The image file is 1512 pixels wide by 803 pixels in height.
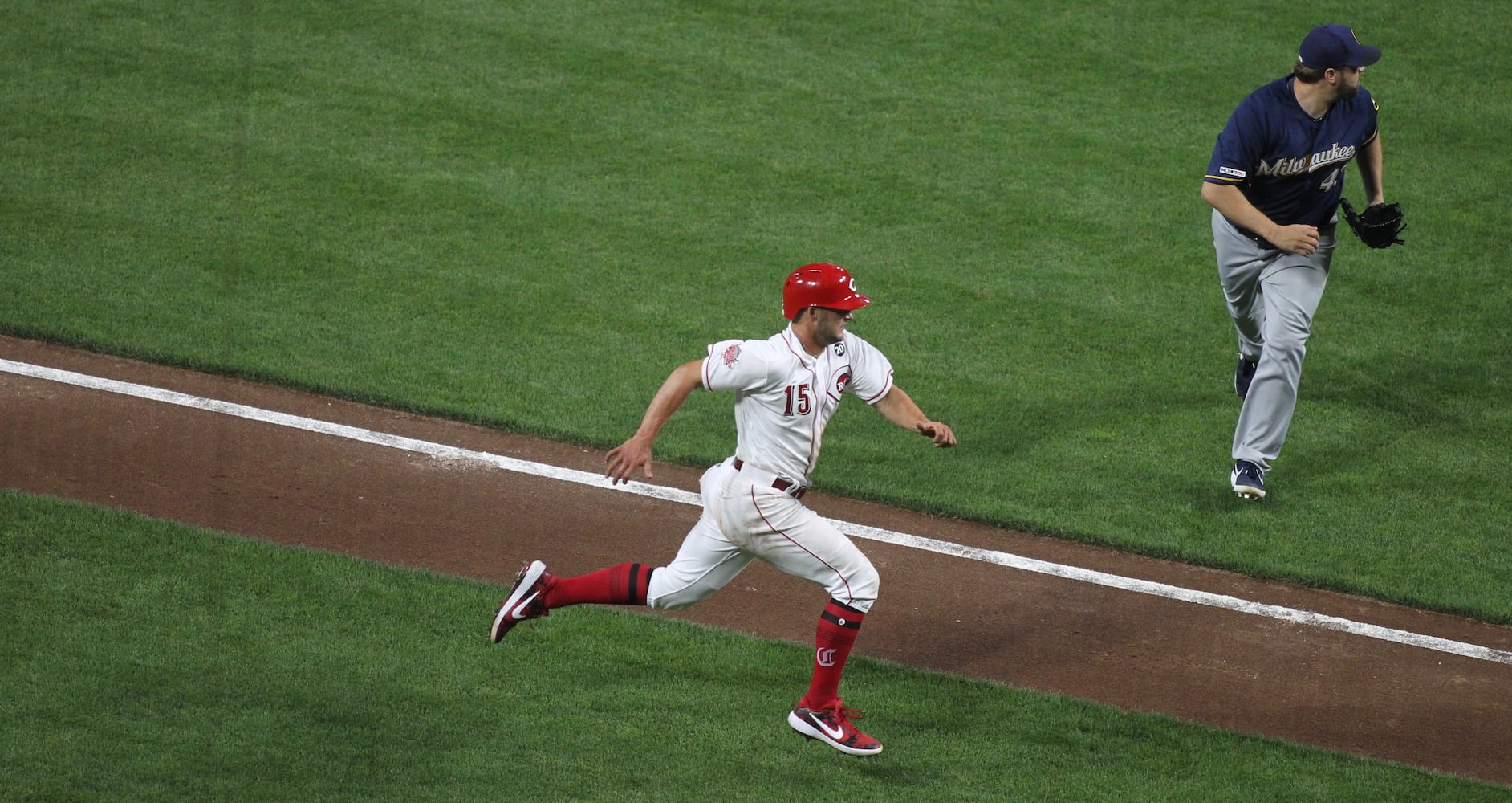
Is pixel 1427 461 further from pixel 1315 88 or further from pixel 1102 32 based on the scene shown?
pixel 1102 32

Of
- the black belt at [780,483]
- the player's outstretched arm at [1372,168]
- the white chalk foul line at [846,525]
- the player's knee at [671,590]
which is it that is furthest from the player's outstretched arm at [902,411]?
the player's outstretched arm at [1372,168]

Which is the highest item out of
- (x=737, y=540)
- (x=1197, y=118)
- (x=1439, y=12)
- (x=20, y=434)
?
(x=1439, y=12)

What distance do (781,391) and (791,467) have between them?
300mm

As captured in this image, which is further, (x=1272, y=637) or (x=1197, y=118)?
(x=1197, y=118)

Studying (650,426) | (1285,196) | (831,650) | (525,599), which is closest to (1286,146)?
(1285,196)

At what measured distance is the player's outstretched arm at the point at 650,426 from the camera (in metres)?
5.29

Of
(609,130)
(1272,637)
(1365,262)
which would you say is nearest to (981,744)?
(1272,637)

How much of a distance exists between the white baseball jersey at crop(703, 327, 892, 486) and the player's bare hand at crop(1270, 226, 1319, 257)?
2.61 metres

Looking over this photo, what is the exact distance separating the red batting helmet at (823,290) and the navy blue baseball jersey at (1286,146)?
2.82m

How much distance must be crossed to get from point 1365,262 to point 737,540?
6.16 metres

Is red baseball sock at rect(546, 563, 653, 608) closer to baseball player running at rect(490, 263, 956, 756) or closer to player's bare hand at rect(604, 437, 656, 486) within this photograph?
baseball player running at rect(490, 263, 956, 756)

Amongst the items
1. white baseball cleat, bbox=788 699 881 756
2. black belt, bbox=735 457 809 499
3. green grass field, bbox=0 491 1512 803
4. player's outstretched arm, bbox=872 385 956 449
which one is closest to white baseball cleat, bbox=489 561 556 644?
green grass field, bbox=0 491 1512 803

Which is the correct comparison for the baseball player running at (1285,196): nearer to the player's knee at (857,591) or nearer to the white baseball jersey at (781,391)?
the white baseball jersey at (781,391)

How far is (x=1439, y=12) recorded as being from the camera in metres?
12.3
